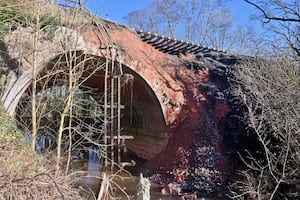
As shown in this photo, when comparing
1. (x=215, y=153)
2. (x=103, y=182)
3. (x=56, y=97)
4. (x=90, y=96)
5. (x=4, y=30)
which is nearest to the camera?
(x=103, y=182)

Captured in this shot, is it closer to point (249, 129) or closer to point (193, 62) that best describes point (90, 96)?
point (193, 62)

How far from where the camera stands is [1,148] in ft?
15.2

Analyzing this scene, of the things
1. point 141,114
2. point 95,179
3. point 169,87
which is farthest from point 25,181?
point 141,114

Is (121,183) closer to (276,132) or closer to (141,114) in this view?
(141,114)

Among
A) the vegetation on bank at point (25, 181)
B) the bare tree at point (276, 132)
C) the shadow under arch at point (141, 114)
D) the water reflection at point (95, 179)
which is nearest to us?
the vegetation on bank at point (25, 181)

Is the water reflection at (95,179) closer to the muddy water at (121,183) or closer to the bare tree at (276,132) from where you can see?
the muddy water at (121,183)

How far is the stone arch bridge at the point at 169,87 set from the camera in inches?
507

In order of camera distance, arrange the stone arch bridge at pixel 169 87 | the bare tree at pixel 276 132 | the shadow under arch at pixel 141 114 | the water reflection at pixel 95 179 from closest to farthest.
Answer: the bare tree at pixel 276 132
the water reflection at pixel 95 179
the stone arch bridge at pixel 169 87
the shadow under arch at pixel 141 114

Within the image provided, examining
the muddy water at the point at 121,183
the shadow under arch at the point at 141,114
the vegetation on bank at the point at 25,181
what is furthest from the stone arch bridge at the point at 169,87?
the vegetation on bank at the point at 25,181

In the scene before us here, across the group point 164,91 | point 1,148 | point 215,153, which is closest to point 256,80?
point 215,153

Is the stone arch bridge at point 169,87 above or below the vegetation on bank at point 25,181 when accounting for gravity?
above

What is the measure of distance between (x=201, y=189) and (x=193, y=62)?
5.88 metres

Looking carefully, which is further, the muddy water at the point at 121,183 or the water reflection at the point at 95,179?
the muddy water at the point at 121,183

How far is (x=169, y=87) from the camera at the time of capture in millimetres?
14078
